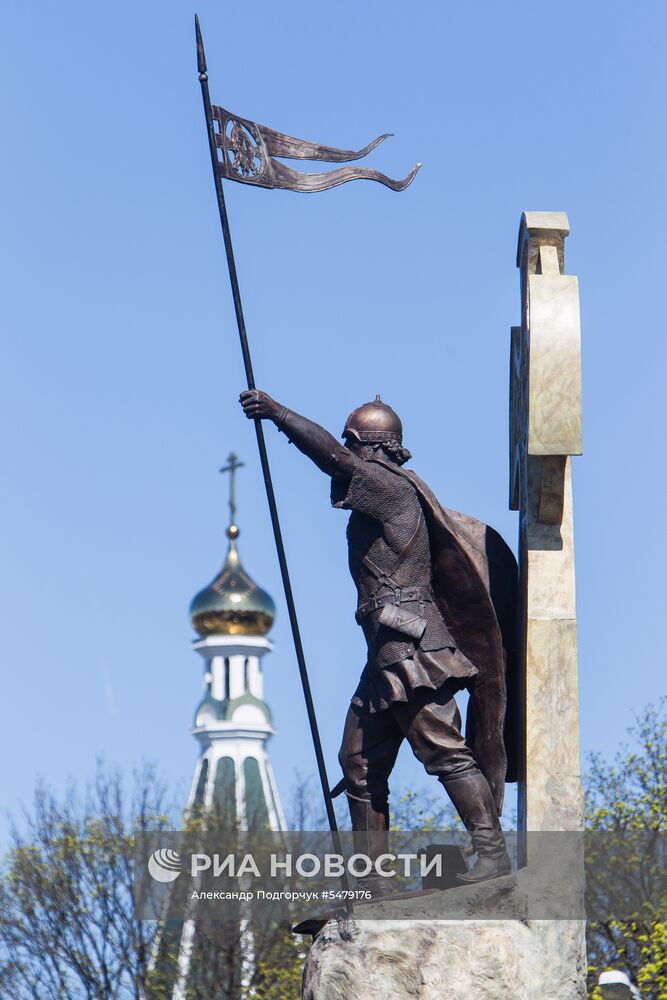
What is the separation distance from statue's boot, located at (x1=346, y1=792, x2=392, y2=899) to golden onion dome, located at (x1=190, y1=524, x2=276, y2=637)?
5601 cm

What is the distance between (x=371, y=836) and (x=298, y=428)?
Result: 193cm

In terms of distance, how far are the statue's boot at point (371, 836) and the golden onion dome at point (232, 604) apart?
56009 mm

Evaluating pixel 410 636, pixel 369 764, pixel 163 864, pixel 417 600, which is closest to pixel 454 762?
pixel 369 764

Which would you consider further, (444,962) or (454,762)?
(454,762)

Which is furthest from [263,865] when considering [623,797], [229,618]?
[229,618]

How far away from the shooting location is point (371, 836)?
979 centimetres

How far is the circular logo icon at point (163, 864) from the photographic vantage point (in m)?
11.5

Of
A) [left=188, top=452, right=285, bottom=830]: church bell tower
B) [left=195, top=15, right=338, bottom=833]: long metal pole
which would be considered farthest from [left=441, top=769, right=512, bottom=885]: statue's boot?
[left=188, top=452, right=285, bottom=830]: church bell tower

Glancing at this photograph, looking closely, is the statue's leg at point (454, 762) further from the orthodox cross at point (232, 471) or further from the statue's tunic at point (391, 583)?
the orthodox cross at point (232, 471)

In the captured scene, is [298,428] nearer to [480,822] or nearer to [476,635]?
[476,635]

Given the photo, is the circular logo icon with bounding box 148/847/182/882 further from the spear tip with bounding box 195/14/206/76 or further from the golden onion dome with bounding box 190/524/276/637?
the golden onion dome with bounding box 190/524/276/637

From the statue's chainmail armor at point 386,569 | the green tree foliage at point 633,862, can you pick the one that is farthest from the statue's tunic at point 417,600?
the green tree foliage at point 633,862

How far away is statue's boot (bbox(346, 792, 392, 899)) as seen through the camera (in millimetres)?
9633

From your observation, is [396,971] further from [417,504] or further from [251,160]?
[251,160]
